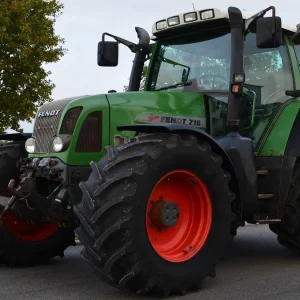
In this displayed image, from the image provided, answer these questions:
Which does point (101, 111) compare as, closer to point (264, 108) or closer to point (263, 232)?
point (264, 108)

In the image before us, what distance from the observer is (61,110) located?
5938 mm

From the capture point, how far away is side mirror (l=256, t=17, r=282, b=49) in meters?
5.81

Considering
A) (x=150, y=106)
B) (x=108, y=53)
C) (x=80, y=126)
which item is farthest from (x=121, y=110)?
(x=108, y=53)

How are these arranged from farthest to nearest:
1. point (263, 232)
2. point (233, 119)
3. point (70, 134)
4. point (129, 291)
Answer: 1. point (263, 232)
2. point (233, 119)
3. point (70, 134)
4. point (129, 291)

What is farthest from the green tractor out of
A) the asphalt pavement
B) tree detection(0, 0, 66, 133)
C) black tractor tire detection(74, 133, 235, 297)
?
tree detection(0, 0, 66, 133)

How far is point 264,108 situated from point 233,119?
1.67ft

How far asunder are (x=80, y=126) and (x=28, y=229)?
179 centimetres

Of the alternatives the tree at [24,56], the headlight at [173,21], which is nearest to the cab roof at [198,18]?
the headlight at [173,21]

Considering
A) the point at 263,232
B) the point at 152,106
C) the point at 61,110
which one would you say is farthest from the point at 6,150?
the point at 263,232

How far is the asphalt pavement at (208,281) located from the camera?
17.3 feet

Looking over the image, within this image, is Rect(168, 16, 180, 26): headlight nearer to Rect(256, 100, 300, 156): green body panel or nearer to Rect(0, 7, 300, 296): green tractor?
Rect(0, 7, 300, 296): green tractor

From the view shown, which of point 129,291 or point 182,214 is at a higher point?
point 182,214

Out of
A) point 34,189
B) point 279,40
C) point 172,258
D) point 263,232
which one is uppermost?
point 279,40

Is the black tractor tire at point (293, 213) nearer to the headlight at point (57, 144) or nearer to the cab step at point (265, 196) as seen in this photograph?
the cab step at point (265, 196)
